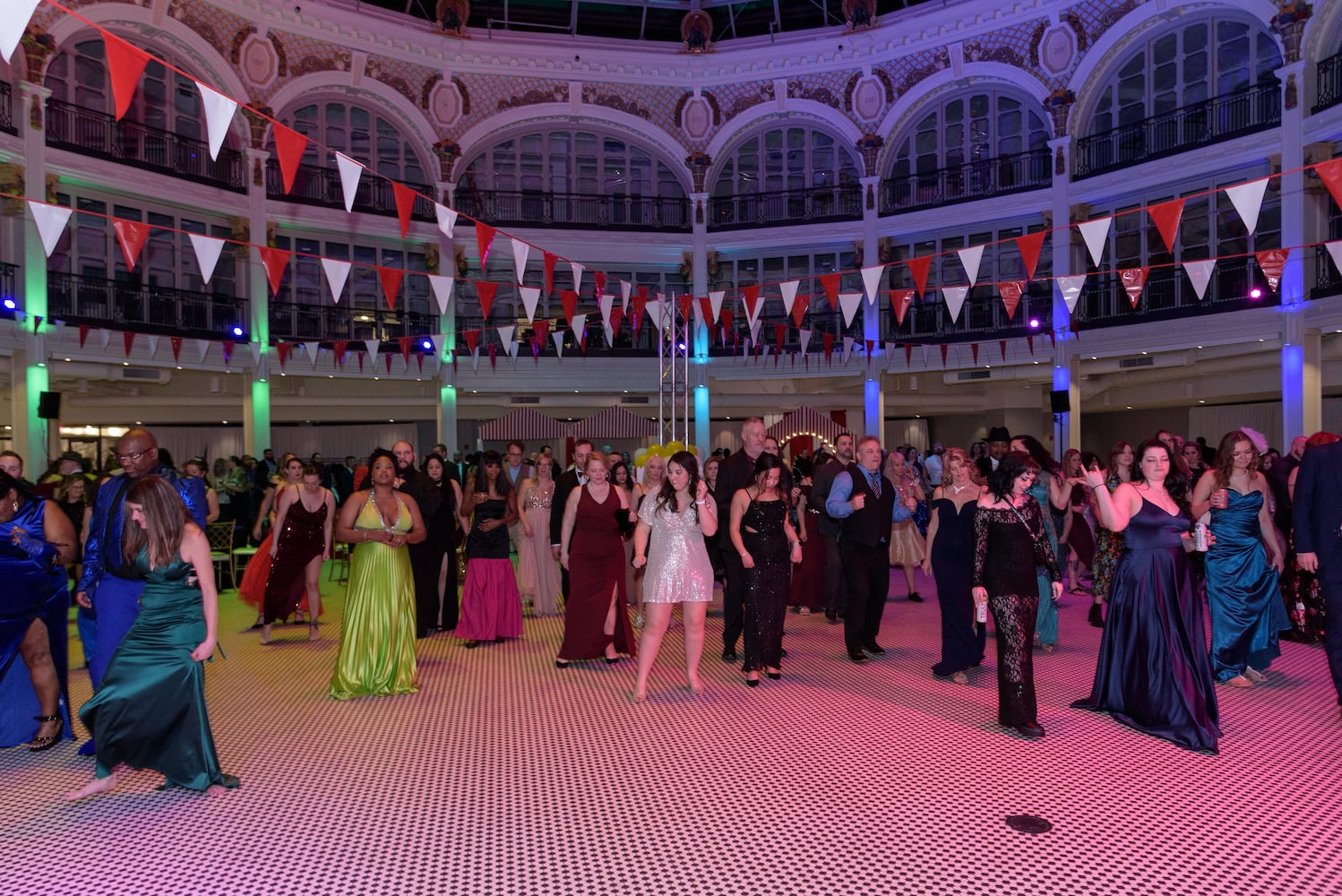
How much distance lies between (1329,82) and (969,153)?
6408mm

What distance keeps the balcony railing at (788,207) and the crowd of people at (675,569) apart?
13.2 metres

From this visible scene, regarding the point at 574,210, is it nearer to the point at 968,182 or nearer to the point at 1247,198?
the point at 968,182

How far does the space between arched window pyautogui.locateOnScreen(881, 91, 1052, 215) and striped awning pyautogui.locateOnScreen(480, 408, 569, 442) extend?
27.6ft

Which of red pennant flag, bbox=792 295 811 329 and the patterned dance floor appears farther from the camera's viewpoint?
red pennant flag, bbox=792 295 811 329

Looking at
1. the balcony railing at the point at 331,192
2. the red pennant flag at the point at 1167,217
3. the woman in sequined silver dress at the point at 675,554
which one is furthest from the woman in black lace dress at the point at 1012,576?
the balcony railing at the point at 331,192

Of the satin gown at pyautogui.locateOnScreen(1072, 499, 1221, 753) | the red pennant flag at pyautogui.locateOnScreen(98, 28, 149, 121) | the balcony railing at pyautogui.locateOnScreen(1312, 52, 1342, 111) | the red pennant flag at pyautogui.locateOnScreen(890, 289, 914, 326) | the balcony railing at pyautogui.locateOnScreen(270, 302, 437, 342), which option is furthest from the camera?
the balcony railing at pyautogui.locateOnScreen(270, 302, 437, 342)

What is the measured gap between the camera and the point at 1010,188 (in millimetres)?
18516

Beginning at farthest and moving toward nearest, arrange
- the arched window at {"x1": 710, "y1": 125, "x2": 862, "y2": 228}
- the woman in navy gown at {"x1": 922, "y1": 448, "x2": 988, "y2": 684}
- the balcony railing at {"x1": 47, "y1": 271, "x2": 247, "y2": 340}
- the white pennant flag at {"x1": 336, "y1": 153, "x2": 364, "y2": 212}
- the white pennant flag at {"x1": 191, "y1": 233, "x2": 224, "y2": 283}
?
the arched window at {"x1": 710, "y1": 125, "x2": 862, "y2": 228}, the balcony railing at {"x1": 47, "y1": 271, "x2": 247, "y2": 340}, the white pennant flag at {"x1": 191, "y1": 233, "x2": 224, "y2": 283}, the white pennant flag at {"x1": 336, "y1": 153, "x2": 364, "y2": 212}, the woman in navy gown at {"x1": 922, "y1": 448, "x2": 988, "y2": 684}

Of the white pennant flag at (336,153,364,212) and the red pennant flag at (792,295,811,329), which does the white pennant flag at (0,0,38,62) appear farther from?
the red pennant flag at (792,295,811,329)

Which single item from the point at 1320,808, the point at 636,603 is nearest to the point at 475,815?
the point at 1320,808

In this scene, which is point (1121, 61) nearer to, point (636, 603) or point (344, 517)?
point (636, 603)

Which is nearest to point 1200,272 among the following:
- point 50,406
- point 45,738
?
point 45,738

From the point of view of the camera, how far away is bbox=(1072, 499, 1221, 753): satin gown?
4.48m

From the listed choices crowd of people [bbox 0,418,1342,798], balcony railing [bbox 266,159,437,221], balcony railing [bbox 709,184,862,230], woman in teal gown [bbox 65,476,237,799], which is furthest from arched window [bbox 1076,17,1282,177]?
woman in teal gown [bbox 65,476,237,799]
